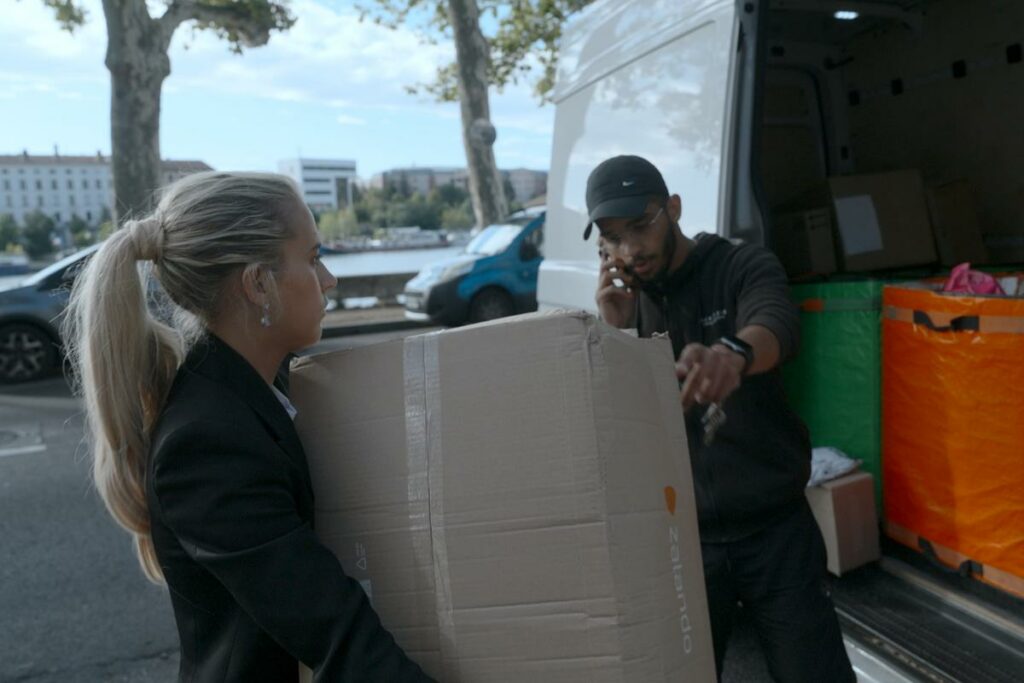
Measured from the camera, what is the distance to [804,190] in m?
4.41

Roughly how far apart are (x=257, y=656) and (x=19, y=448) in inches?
274

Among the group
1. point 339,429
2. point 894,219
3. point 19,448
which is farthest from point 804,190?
point 19,448

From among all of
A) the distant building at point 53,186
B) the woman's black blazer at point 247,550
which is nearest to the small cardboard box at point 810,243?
the woman's black blazer at point 247,550

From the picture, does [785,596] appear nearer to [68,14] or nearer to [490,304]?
[490,304]

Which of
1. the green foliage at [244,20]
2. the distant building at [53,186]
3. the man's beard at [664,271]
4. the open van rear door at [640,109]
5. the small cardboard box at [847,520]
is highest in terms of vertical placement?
the distant building at [53,186]

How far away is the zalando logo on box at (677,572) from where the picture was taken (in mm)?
1245

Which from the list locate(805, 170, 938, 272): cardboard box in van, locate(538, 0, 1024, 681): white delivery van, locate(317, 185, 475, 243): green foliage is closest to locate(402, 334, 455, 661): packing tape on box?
locate(538, 0, 1024, 681): white delivery van

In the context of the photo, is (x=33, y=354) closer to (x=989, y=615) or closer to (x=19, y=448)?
(x=19, y=448)

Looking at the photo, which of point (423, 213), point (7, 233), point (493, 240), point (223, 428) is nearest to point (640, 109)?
point (223, 428)

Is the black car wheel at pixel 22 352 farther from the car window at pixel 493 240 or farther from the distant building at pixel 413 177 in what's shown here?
the distant building at pixel 413 177

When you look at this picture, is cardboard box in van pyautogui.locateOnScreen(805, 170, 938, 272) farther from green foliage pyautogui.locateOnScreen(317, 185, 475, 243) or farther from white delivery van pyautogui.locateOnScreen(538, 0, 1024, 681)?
green foliage pyautogui.locateOnScreen(317, 185, 475, 243)

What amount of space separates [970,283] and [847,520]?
0.90m

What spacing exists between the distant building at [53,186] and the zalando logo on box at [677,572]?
111876 mm

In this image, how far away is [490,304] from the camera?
42.4 feet
